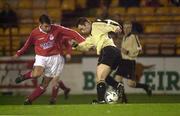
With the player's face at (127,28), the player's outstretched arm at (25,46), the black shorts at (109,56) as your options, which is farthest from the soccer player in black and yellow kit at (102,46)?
→ the player's face at (127,28)

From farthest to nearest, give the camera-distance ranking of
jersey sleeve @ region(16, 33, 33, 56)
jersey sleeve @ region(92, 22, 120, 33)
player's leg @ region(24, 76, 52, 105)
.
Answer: jersey sleeve @ region(16, 33, 33, 56), player's leg @ region(24, 76, 52, 105), jersey sleeve @ region(92, 22, 120, 33)

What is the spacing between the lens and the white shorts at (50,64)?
16578 mm

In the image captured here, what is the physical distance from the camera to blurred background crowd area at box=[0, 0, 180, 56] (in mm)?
21484

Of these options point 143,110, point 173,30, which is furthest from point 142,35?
point 143,110

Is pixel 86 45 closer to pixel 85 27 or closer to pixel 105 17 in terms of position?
pixel 85 27

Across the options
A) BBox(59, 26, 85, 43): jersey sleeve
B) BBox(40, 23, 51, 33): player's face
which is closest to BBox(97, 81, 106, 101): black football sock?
BBox(59, 26, 85, 43): jersey sleeve

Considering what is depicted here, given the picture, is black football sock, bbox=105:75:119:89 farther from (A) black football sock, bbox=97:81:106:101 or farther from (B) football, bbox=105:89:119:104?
(A) black football sock, bbox=97:81:106:101

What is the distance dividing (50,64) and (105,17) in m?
5.30

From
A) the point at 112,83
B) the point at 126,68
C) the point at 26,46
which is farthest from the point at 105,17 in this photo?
the point at 112,83

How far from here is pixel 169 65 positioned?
20.7 meters

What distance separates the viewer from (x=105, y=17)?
2155cm

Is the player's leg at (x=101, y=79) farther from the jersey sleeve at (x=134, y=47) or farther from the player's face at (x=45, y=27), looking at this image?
the jersey sleeve at (x=134, y=47)

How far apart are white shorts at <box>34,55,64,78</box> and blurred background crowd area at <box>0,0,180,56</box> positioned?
3.08 metres

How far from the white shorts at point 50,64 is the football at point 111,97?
7.67 ft
